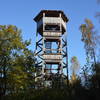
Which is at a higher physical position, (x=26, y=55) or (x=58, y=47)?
(x=58, y=47)

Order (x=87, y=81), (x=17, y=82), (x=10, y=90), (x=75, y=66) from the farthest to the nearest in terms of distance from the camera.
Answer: (x=75, y=66), (x=10, y=90), (x=17, y=82), (x=87, y=81)

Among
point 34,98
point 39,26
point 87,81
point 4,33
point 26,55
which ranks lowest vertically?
point 34,98

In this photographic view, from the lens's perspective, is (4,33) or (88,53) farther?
(88,53)

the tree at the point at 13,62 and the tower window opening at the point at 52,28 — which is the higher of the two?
the tower window opening at the point at 52,28

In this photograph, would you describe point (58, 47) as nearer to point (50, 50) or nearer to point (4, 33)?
point (50, 50)

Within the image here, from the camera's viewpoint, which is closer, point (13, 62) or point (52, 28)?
point (13, 62)

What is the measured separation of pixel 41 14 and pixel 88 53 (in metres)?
8.00

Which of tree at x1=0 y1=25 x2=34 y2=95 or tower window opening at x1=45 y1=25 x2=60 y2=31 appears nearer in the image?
tree at x1=0 y1=25 x2=34 y2=95

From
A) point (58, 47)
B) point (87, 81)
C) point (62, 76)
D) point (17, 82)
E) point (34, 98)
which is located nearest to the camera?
point (34, 98)

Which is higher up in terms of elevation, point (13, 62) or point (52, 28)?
point (52, 28)

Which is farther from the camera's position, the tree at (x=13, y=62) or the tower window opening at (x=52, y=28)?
the tower window opening at (x=52, y=28)

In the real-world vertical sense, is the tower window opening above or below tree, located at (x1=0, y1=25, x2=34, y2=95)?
above

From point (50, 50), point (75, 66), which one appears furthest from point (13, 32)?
point (75, 66)

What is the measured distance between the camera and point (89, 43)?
2838 centimetres
